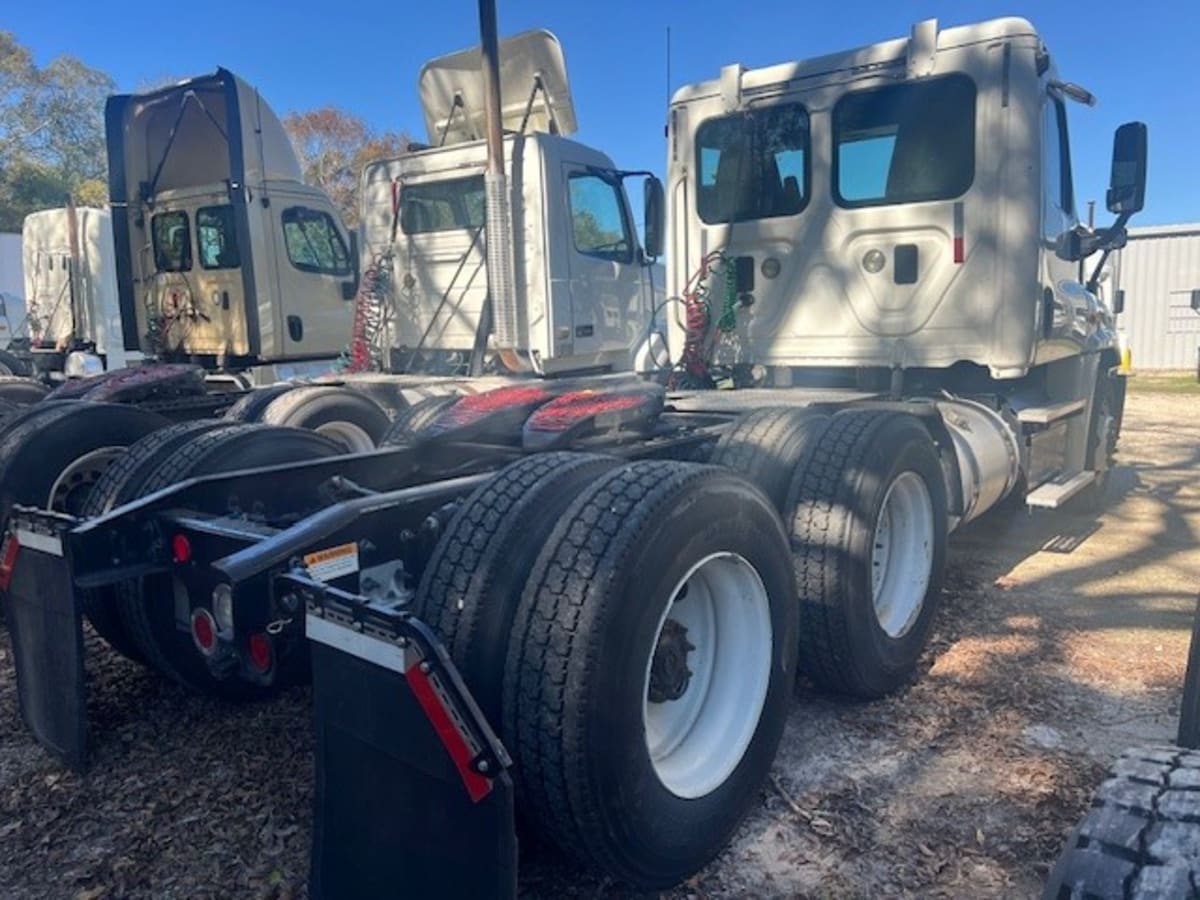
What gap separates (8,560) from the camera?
2.93 metres

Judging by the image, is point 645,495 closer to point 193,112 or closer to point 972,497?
point 972,497

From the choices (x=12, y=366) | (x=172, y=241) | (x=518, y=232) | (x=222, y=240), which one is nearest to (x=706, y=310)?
(x=518, y=232)

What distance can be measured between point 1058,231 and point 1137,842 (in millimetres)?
4997

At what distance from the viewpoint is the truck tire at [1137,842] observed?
1621 mm

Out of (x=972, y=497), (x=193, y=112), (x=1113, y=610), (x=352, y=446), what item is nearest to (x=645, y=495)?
(x=972, y=497)

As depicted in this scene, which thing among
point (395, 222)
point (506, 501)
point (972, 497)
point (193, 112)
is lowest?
point (972, 497)

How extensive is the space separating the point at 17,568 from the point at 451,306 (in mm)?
5541

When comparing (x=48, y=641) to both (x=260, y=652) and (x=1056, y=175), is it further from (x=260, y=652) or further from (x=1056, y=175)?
(x=1056, y=175)

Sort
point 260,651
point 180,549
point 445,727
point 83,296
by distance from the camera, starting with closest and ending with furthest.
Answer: point 445,727, point 260,651, point 180,549, point 83,296

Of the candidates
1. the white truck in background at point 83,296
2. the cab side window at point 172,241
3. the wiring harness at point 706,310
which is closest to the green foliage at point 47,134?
the white truck in background at point 83,296

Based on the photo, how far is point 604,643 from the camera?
2.26m

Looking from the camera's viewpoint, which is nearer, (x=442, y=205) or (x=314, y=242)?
(x=442, y=205)

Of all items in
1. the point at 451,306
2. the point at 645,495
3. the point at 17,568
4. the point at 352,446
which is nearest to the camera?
the point at 645,495

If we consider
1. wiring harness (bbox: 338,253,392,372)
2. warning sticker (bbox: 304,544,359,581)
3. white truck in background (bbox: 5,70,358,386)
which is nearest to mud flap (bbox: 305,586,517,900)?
warning sticker (bbox: 304,544,359,581)
